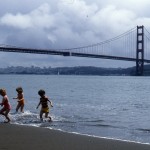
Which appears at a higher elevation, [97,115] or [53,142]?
[53,142]

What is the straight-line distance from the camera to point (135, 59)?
65.6m

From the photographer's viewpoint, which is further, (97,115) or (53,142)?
(97,115)

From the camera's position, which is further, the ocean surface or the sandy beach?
the ocean surface

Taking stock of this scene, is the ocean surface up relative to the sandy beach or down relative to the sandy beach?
down

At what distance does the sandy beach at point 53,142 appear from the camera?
19.9ft

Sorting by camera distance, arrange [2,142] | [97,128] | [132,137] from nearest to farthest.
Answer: [2,142] → [132,137] → [97,128]

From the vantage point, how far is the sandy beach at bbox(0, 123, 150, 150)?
6.07m

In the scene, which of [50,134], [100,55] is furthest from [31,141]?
[100,55]

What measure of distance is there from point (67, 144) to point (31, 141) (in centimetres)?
59

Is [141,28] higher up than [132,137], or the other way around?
[141,28]

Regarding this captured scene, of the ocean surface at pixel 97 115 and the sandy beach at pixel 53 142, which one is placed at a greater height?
the sandy beach at pixel 53 142

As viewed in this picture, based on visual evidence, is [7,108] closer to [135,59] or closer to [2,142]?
[2,142]

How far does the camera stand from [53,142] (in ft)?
21.5

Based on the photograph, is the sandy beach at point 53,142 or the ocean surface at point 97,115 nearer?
the sandy beach at point 53,142
